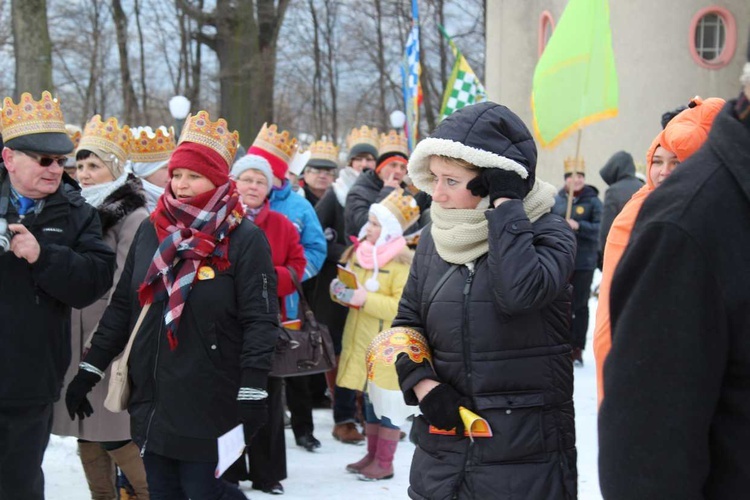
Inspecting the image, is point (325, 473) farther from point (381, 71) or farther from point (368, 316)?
point (381, 71)

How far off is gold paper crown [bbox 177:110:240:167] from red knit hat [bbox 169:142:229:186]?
3 centimetres

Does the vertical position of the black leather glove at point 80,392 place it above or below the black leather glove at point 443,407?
below

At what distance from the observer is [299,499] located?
555 centimetres

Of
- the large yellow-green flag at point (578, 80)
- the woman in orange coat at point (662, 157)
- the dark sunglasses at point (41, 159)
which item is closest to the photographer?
the woman in orange coat at point (662, 157)

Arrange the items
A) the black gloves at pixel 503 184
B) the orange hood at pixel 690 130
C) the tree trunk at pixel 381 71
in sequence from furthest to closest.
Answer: the tree trunk at pixel 381 71, the orange hood at pixel 690 130, the black gloves at pixel 503 184

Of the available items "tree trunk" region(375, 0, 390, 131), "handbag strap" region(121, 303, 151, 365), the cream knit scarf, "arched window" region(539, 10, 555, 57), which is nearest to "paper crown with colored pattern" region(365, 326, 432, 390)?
the cream knit scarf

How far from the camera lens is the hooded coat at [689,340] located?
1.63m

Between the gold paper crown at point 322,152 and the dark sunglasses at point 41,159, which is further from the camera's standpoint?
the gold paper crown at point 322,152

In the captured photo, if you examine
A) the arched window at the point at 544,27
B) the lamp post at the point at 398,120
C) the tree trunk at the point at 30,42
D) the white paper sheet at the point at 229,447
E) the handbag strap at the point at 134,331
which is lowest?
the white paper sheet at the point at 229,447

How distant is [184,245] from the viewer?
12.7 ft

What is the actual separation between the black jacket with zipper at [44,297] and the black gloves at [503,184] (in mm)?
1975

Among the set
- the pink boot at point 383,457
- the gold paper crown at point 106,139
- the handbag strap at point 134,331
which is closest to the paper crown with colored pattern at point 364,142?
the gold paper crown at point 106,139

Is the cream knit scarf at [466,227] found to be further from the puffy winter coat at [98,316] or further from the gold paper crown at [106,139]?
the gold paper crown at [106,139]

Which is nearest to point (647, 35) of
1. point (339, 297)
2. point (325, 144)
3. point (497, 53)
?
point (497, 53)
